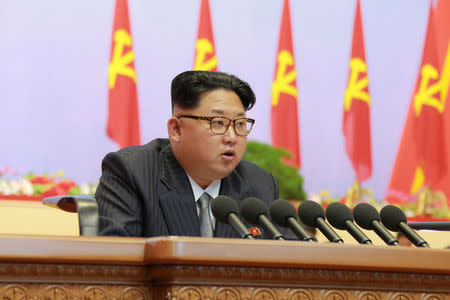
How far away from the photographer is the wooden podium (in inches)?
34.9

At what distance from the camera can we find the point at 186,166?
6.88ft

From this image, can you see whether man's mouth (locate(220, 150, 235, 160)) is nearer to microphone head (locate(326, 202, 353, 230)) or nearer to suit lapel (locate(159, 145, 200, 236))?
suit lapel (locate(159, 145, 200, 236))

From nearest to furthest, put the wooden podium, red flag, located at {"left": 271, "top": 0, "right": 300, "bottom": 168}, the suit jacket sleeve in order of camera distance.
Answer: the wooden podium
the suit jacket sleeve
red flag, located at {"left": 271, "top": 0, "right": 300, "bottom": 168}

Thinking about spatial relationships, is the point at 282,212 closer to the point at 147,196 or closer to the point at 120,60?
the point at 147,196

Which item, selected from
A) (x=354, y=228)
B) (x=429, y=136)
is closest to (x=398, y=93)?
(x=429, y=136)

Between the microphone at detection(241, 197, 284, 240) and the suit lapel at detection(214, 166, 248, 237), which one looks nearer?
the microphone at detection(241, 197, 284, 240)

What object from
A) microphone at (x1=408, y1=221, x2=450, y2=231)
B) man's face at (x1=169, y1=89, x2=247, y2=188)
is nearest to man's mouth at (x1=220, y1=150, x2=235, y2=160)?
man's face at (x1=169, y1=89, x2=247, y2=188)

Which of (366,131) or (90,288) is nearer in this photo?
(90,288)

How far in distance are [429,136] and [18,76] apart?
3720mm

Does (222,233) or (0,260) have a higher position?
(0,260)

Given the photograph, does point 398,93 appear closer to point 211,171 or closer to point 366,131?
point 366,131

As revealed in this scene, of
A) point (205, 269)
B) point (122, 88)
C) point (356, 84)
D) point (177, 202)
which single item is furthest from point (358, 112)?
point (205, 269)

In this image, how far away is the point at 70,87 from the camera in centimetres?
593

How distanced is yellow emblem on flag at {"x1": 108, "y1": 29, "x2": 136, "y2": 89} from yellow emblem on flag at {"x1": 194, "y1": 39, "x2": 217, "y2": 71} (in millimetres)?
550
